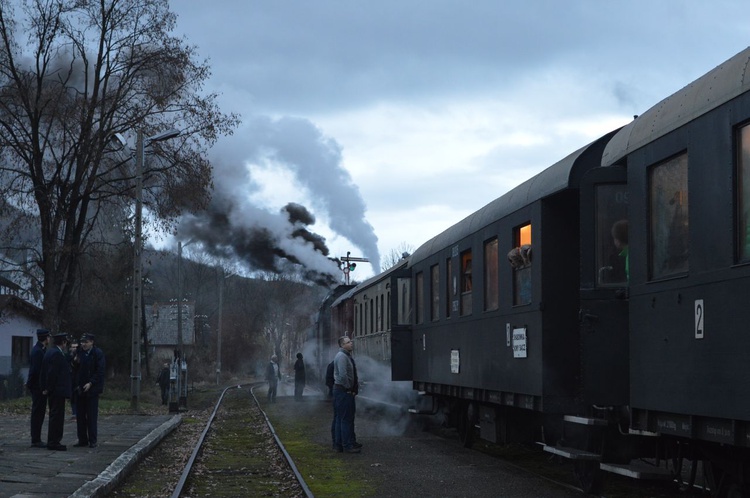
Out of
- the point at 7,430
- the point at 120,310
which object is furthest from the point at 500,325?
the point at 120,310

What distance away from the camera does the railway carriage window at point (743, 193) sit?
678 centimetres

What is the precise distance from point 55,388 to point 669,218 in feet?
32.7

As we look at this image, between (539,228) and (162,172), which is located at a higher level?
(162,172)

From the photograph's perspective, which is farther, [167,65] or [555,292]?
[167,65]

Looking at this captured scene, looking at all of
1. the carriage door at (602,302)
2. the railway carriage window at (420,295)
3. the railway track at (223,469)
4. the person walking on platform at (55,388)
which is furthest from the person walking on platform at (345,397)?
the carriage door at (602,302)

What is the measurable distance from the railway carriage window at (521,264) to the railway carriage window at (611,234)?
1931 mm

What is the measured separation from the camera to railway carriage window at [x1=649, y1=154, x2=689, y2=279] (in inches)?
310

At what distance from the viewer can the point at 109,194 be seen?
33.6 metres

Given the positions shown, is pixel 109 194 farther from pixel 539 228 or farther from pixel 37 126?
pixel 539 228

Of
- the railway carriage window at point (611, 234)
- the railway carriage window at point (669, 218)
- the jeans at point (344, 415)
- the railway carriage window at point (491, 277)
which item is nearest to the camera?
the railway carriage window at point (669, 218)

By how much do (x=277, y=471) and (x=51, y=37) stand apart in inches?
878

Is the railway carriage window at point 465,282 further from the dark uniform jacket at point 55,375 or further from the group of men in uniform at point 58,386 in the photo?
the dark uniform jacket at point 55,375

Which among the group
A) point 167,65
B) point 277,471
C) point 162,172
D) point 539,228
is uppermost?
point 167,65

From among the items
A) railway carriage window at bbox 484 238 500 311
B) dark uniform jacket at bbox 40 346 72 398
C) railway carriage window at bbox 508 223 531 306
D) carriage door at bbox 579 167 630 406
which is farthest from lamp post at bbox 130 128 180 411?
carriage door at bbox 579 167 630 406
